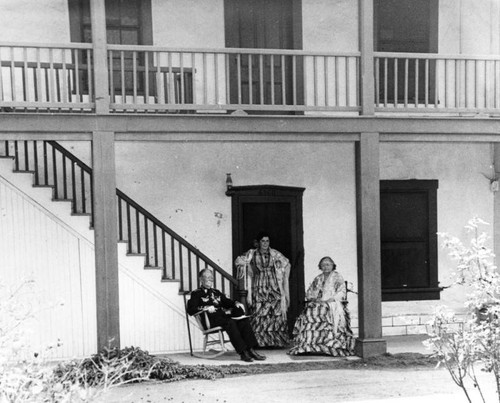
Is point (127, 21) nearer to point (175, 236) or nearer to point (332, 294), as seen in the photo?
point (175, 236)

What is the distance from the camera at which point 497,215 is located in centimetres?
1202

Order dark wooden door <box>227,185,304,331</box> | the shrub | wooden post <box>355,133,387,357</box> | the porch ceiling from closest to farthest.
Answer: the shrub, the porch ceiling, wooden post <box>355,133,387,357</box>, dark wooden door <box>227,185,304,331</box>

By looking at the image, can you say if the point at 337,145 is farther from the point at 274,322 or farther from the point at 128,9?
the point at 128,9

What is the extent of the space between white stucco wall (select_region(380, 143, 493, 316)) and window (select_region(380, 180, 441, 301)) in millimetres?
116

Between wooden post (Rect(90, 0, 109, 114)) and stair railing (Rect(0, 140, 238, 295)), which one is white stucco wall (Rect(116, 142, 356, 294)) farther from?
wooden post (Rect(90, 0, 109, 114))

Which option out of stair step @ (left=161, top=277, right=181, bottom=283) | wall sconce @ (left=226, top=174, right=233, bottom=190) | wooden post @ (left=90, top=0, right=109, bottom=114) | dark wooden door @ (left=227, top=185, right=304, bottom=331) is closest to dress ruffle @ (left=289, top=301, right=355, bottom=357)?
dark wooden door @ (left=227, top=185, right=304, bottom=331)

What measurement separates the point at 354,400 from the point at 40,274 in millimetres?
4289

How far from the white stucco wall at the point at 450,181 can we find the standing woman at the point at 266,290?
2132mm

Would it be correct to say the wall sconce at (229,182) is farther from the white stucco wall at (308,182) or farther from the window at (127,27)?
the window at (127,27)

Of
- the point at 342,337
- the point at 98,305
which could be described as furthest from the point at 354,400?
the point at 98,305

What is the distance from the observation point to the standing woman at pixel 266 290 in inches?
415

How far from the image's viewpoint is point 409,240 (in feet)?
38.8

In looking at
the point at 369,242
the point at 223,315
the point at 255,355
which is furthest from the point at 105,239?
the point at 369,242

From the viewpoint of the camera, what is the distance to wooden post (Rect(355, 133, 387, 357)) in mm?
9734
